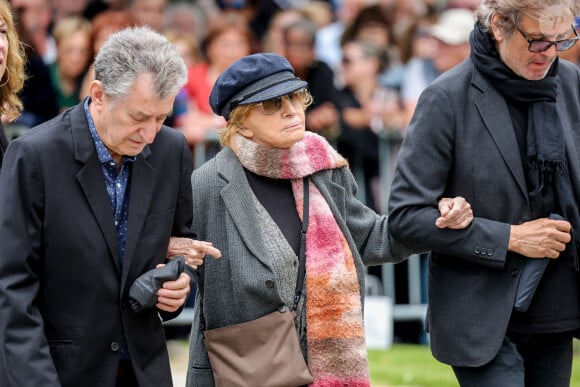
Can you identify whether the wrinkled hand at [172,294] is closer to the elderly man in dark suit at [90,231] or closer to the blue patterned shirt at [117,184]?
the elderly man in dark suit at [90,231]

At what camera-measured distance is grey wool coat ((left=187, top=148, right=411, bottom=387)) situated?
14.8 feet

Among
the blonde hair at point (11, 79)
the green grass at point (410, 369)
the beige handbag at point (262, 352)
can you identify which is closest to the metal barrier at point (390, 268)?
the green grass at point (410, 369)

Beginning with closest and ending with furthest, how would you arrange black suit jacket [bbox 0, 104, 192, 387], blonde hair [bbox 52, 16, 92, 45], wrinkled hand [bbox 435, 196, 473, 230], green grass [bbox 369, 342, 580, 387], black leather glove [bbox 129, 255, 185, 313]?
black suit jacket [bbox 0, 104, 192, 387] → black leather glove [bbox 129, 255, 185, 313] → wrinkled hand [bbox 435, 196, 473, 230] → green grass [bbox 369, 342, 580, 387] → blonde hair [bbox 52, 16, 92, 45]

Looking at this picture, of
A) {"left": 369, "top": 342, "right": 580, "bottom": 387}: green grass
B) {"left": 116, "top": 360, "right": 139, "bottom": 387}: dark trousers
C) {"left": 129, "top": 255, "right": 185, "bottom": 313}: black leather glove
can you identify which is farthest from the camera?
{"left": 369, "top": 342, "right": 580, "bottom": 387}: green grass

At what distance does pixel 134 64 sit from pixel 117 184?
430mm

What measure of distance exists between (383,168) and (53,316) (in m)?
5.31

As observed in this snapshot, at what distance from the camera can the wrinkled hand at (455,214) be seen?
4441mm

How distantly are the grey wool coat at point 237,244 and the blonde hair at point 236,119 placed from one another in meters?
0.06

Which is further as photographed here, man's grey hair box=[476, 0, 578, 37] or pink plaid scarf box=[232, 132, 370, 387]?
pink plaid scarf box=[232, 132, 370, 387]

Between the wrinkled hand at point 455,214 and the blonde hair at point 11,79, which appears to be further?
the blonde hair at point 11,79

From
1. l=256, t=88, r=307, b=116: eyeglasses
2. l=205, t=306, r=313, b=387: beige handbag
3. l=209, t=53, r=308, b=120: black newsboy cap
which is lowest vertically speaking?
l=205, t=306, r=313, b=387: beige handbag

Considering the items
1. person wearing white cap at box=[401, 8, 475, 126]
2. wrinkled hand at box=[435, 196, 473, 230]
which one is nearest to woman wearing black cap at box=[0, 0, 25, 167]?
wrinkled hand at box=[435, 196, 473, 230]

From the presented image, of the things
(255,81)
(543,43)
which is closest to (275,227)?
(255,81)

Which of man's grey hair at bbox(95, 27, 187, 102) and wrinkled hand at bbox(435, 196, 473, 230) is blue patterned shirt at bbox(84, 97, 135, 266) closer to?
man's grey hair at bbox(95, 27, 187, 102)
